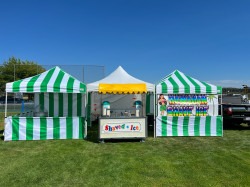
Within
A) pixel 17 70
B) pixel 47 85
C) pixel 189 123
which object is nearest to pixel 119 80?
pixel 47 85

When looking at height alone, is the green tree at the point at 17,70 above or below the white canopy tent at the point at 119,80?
above

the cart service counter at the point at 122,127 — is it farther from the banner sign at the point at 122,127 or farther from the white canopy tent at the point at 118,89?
the white canopy tent at the point at 118,89

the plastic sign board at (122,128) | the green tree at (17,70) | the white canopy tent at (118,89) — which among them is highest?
the green tree at (17,70)

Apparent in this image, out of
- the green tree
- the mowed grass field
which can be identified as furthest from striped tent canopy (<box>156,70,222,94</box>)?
the green tree

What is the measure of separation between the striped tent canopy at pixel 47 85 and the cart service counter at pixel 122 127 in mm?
1607

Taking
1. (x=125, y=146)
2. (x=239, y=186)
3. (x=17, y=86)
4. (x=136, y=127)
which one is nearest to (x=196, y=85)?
(x=136, y=127)

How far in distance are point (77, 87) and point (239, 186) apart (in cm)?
603

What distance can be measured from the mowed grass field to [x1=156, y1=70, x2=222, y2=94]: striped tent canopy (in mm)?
1829

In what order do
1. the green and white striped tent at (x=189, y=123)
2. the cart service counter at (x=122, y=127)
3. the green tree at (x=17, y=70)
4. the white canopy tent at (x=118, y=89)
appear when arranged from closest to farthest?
the cart service counter at (x=122, y=127)
the white canopy tent at (x=118, y=89)
the green and white striped tent at (x=189, y=123)
the green tree at (x=17, y=70)

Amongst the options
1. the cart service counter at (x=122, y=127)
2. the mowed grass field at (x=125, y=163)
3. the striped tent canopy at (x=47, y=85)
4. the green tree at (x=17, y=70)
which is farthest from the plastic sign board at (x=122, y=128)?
the green tree at (x=17, y=70)

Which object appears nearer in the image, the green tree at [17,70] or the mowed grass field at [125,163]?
the mowed grass field at [125,163]

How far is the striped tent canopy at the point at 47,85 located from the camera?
27.0 ft

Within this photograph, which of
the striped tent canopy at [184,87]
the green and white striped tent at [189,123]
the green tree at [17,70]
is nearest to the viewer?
the striped tent canopy at [184,87]

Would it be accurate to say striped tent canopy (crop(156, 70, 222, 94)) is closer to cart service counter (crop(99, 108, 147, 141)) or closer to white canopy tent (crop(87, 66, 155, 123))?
white canopy tent (crop(87, 66, 155, 123))
